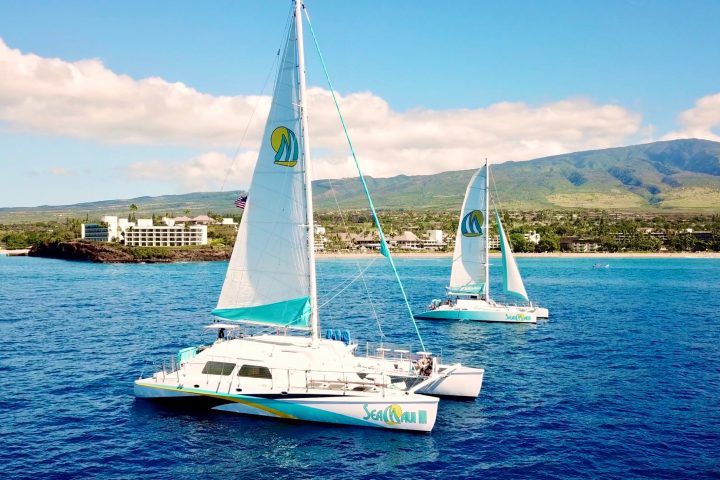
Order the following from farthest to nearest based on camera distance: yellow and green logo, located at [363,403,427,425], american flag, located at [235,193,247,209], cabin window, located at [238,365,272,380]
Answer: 1. american flag, located at [235,193,247,209]
2. cabin window, located at [238,365,272,380]
3. yellow and green logo, located at [363,403,427,425]

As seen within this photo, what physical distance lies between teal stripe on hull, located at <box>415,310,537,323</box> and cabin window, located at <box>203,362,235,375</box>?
35648 mm

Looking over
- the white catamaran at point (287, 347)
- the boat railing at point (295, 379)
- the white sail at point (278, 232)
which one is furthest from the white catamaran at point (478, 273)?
the white sail at point (278, 232)

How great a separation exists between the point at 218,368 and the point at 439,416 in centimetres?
1178

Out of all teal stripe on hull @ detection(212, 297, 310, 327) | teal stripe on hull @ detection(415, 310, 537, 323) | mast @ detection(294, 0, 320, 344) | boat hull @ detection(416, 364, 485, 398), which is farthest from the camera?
teal stripe on hull @ detection(415, 310, 537, 323)

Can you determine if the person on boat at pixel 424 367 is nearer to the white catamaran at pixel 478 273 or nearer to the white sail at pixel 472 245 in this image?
the white catamaran at pixel 478 273

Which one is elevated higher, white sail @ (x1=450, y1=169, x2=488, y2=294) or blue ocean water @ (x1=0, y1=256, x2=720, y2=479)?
white sail @ (x1=450, y1=169, x2=488, y2=294)

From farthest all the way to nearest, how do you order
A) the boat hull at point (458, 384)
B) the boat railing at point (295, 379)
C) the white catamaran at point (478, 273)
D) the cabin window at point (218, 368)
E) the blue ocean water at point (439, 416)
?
the white catamaran at point (478, 273) → the boat hull at point (458, 384) → the cabin window at point (218, 368) → the boat railing at point (295, 379) → the blue ocean water at point (439, 416)

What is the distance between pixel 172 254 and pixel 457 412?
167 meters

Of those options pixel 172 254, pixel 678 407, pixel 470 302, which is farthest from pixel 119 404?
pixel 172 254

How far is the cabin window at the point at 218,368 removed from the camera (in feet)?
104

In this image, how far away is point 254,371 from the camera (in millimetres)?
31203

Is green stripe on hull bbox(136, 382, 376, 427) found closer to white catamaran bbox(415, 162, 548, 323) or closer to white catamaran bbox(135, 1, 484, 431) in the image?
white catamaran bbox(135, 1, 484, 431)

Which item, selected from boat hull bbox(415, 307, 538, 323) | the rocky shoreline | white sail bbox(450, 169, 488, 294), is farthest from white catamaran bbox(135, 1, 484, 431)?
the rocky shoreline

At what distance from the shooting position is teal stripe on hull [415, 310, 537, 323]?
61812 millimetres
